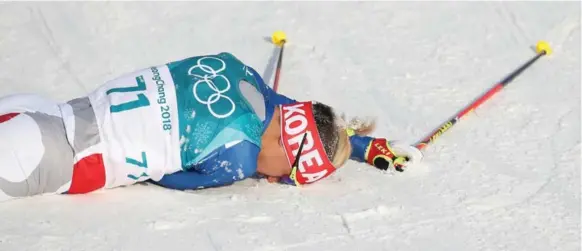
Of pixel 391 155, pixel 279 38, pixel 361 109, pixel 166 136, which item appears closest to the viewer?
pixel 166 136

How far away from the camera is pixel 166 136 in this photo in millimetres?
2604

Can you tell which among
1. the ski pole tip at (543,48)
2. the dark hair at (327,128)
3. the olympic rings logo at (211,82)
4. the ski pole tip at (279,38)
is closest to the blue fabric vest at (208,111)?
the olympic rings logo at (211,82)

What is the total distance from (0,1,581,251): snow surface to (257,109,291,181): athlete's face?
0.08 meters

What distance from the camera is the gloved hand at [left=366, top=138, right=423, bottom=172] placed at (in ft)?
9.79

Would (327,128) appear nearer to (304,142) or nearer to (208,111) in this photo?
(304,142)

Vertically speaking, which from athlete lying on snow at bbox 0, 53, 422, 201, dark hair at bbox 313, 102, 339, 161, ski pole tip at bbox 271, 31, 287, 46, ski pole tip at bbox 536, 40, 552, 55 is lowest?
athlete lying on snow at bbox 0, 53, 422, 201

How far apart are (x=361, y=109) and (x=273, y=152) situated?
0.78 meters

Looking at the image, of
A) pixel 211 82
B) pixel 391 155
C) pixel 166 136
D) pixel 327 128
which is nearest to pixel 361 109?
pixel 391 155

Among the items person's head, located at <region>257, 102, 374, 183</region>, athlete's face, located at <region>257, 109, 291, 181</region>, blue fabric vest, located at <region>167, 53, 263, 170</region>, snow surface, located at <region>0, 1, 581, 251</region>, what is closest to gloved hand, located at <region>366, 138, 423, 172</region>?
snow surface, located at <region>0, 1, 581, 251</region>

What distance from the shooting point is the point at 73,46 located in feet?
11.8

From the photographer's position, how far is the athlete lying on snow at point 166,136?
8.25 feet

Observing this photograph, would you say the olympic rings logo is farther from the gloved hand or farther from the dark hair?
the gloved hand

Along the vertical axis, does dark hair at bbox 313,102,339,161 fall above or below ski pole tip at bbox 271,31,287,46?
below

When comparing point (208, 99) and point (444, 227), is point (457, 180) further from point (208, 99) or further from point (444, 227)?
point (208, 99)
